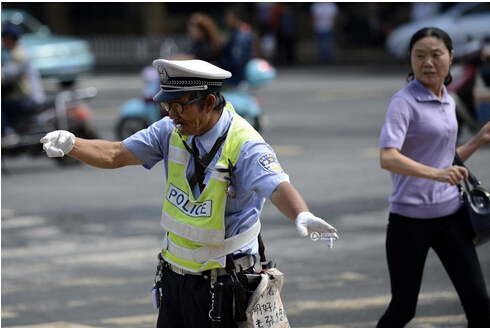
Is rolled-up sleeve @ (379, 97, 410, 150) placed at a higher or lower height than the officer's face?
lower

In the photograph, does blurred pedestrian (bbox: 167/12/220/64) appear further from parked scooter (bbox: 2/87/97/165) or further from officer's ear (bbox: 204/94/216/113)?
officer's ear (bbox: 204/94/216/113)

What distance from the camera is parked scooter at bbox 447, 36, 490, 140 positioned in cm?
1526

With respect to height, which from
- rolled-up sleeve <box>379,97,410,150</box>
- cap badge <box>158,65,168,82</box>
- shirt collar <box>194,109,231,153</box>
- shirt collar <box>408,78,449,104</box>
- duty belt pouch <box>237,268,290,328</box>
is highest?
cap badge <box>158,65,168,82</box>

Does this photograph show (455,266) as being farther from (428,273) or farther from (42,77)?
(42,77)

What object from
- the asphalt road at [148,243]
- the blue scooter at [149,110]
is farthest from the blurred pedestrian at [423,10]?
the blue scooter at [149,110]

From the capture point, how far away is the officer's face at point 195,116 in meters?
4.29

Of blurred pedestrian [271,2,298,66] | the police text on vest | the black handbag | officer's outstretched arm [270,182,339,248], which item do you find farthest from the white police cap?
blurred pedestrian [271,2,298,66]

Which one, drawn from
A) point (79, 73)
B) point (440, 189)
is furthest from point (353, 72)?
point (440, 189)

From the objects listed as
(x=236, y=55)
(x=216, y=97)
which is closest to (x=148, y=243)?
(x=216, y=97)

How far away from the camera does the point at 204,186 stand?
14.1 feet

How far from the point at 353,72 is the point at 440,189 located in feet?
76.1

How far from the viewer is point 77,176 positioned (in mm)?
13781

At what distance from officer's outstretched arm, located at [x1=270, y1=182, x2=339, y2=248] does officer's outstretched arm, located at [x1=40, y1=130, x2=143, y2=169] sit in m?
0.85

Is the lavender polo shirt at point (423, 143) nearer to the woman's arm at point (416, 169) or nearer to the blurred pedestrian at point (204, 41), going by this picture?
the woman's arm at point (416, 169)
